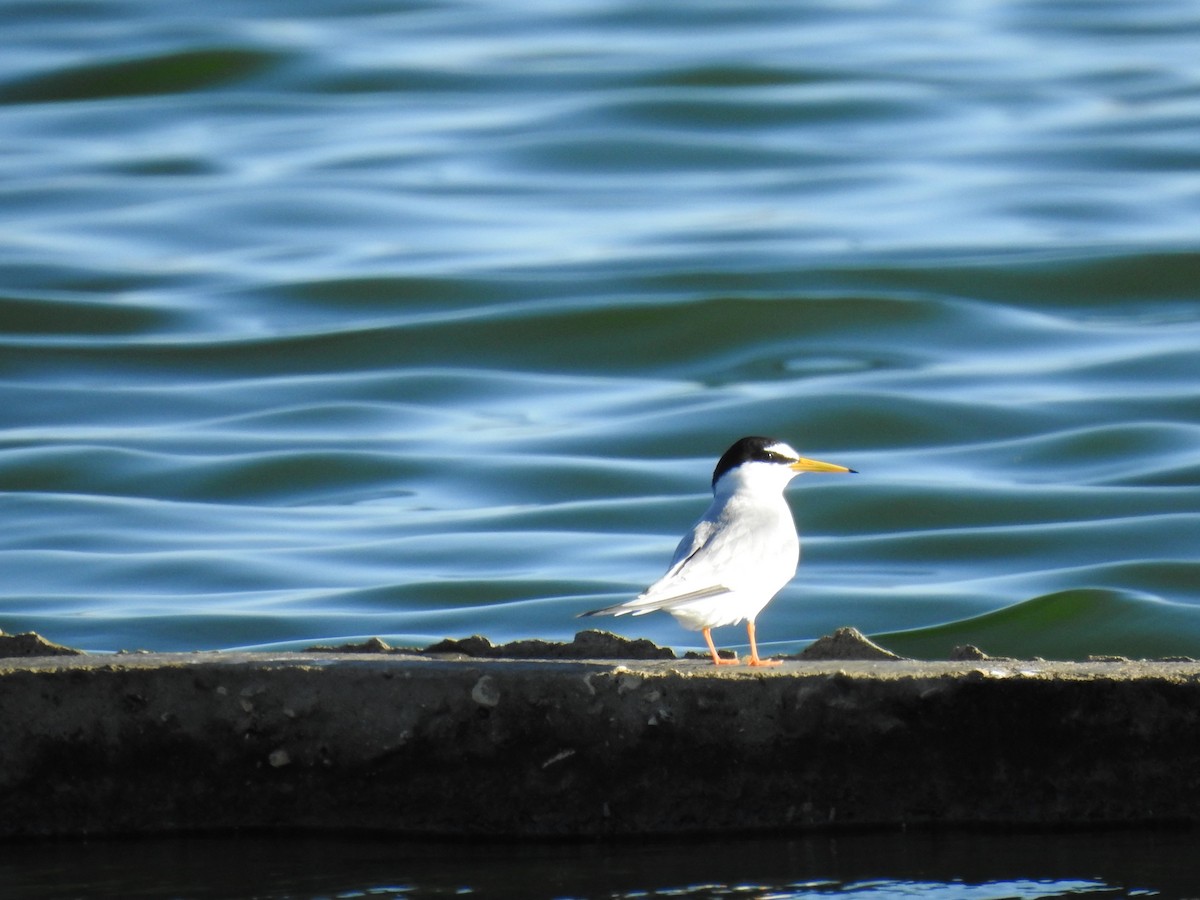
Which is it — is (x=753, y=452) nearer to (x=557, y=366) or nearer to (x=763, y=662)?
(x=763, y=662)

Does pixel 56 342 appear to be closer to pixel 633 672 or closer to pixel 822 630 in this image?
pixel 822 630

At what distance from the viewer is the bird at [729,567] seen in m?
5.42

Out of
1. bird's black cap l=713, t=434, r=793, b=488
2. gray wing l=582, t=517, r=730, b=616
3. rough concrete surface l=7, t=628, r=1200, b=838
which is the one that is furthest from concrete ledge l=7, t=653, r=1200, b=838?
bird's black cap l=713, t=434, r=793, b=488

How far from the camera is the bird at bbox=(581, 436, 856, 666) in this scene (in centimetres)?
542

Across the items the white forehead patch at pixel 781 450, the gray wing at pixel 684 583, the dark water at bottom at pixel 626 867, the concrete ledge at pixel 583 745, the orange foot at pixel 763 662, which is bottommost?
the dark water at bottom at pixel 626 867

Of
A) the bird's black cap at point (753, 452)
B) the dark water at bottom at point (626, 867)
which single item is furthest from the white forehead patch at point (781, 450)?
the dark water at bottom at point (626, 867)

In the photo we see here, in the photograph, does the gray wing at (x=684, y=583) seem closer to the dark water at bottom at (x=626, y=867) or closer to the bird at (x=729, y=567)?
the bird at (x=729, y=567)

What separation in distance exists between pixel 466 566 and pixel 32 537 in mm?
2450

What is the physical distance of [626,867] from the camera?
16.5 ft

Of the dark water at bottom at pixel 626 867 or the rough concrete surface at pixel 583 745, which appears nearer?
the dark water at bottom at pixel 626 867

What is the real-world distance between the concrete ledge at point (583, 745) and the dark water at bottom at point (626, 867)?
8 cm

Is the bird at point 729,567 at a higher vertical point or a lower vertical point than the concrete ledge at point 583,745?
higher

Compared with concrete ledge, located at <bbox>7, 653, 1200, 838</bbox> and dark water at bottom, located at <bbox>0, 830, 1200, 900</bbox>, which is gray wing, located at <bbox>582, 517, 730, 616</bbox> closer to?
concrete ledge, located at <bbox>7, 653, 1200, 838</bbox>

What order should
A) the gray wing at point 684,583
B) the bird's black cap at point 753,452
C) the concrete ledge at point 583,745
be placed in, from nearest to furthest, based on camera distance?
1. the concrete ledge at point 583,745
2. the gray wing at point 684,583
3. the bird's black cap at point 753,452
